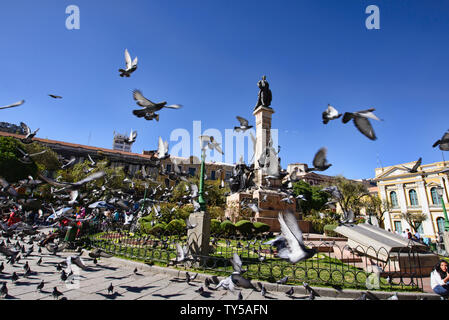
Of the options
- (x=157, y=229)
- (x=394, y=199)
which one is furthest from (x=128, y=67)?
(x=394, y=199)

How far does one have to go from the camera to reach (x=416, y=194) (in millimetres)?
35812

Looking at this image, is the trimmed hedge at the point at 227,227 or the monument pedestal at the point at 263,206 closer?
the trimmed hedge at the point at 227,227

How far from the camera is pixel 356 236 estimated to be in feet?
19.7

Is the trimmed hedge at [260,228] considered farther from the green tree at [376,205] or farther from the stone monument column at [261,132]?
the green tree at [376,205]

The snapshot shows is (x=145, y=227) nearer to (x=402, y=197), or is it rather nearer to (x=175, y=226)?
(x=175, y=226)

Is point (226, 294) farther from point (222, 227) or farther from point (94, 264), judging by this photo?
point (222, 227)

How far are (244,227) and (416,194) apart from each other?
39.2 meters

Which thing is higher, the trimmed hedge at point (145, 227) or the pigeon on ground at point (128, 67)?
the pigeon on ground at point (128, 67)

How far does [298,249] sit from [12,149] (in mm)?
38023

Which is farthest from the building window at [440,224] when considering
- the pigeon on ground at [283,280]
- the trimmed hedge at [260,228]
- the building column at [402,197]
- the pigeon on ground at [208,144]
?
the pigeon on ground at [283,280]

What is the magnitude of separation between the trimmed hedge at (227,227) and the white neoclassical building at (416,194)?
1344 inches

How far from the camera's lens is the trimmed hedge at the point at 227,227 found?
1141 centimetres

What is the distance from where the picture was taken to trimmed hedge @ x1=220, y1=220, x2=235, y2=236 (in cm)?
1141
